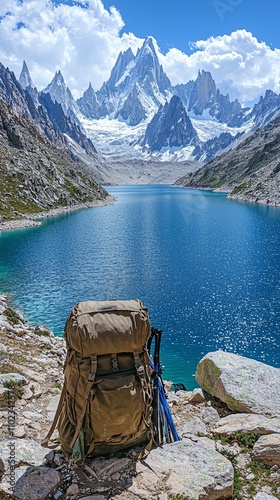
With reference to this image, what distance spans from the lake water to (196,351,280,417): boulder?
1163cm

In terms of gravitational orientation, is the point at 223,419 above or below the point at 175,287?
above

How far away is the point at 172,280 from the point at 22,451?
1589 inches

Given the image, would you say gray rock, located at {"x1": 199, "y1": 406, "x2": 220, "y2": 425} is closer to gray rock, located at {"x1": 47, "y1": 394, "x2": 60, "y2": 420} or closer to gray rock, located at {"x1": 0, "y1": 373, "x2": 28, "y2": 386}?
gray rock, located at {"x1": 47, "y1": 394, "x2": 60, "y2": 420}

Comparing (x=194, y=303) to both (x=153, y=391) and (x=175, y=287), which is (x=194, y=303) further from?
(x=153, y=391)

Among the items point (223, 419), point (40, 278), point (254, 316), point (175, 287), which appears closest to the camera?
point (223, 419)

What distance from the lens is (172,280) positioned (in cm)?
4753

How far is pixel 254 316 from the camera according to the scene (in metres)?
35.0

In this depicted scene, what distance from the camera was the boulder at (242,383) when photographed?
10.6m

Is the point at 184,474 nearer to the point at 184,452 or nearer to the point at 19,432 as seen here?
the point at 184,452

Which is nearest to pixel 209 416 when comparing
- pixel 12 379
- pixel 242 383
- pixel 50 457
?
pixel 242 383

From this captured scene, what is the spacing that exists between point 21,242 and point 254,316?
55.8m

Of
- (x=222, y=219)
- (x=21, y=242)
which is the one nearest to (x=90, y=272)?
(x=21, y=242)

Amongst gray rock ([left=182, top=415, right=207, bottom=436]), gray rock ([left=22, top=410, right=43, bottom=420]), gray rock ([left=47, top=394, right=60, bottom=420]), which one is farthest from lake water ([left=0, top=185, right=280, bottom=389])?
gray rock ([left=22, top=410, right=43, bottom=420])

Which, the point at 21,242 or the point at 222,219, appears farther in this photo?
the point at 222,219
